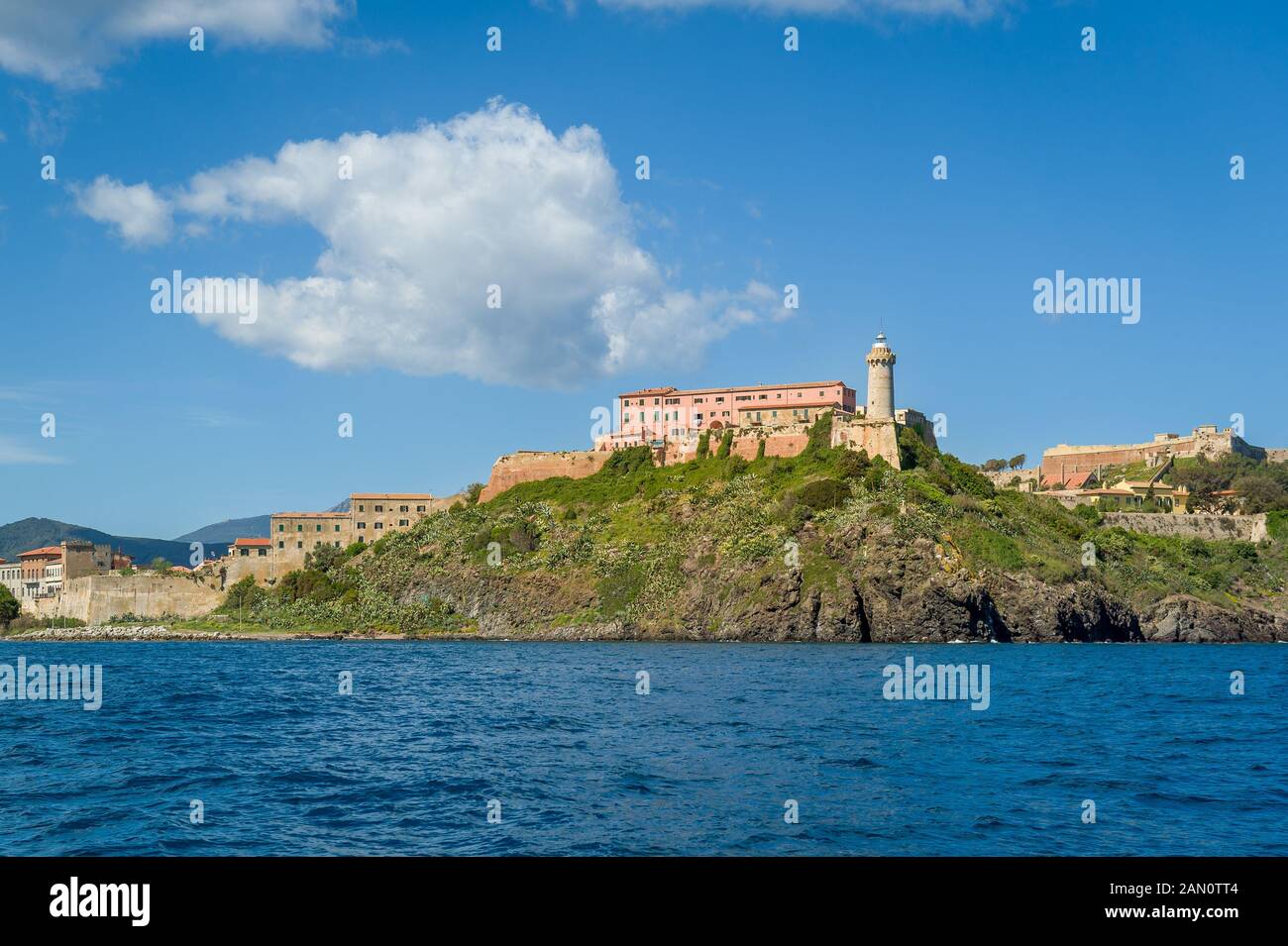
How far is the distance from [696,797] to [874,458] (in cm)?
8427

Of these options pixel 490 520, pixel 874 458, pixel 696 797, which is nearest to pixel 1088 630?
pixel 874 458

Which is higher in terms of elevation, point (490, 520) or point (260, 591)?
point (490, 520)

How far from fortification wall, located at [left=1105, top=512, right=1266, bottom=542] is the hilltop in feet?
8.18

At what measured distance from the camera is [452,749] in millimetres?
28281

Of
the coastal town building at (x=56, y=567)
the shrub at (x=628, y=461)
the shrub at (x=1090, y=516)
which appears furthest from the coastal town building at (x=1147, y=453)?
the coastal town building at (x=56, y=567)

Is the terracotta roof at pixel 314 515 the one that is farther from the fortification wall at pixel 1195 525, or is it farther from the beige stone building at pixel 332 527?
the fortification wall at pixel 1195 525

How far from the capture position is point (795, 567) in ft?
282

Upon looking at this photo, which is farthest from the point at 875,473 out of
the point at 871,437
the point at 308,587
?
the point at 308,587

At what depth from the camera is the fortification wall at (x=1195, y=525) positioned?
111m

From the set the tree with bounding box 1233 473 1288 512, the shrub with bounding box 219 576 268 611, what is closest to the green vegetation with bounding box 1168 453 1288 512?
the tree with bounding box 1233 473 1288 512

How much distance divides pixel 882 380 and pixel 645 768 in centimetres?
8822

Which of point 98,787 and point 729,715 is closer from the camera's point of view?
point 98,787

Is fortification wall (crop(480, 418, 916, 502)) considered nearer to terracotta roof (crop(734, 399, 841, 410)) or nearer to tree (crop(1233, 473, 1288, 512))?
terracotta roof (crop(734, 399, 841, 410))
